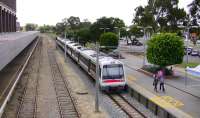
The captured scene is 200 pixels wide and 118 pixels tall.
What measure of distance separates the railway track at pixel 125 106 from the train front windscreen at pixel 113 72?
151cm

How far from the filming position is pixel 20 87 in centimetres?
3319

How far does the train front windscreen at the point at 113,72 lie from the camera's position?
2964cm

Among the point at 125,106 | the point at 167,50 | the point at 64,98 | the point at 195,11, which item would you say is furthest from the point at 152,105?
the point at 195,11

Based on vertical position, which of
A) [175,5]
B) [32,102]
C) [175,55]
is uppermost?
[175,5]

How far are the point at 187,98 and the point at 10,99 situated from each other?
12811 mm

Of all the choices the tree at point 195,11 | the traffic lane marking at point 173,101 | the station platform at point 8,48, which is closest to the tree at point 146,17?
the tree at point 195,11

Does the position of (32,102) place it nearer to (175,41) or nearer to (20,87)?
(20,87)

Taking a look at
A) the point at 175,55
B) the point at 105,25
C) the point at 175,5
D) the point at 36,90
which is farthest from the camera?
the point at 105,25

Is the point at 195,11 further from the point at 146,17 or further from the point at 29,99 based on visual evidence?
the point at 29,99

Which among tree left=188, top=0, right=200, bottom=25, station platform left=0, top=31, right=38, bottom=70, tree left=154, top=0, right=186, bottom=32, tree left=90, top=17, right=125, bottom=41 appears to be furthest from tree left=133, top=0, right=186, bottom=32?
station platform left=0, top=31, right=38, bottom=70

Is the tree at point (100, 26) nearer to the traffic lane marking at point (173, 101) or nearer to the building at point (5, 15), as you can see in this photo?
the building at point (5, 15)

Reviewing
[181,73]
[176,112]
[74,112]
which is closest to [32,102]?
[74,112]

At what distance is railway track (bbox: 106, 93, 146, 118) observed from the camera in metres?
23.0

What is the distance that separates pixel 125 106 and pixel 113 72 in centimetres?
494
